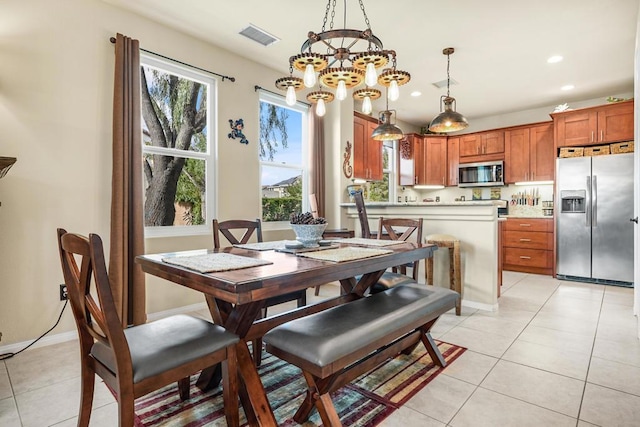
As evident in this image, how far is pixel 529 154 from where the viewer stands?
5652 millimetres

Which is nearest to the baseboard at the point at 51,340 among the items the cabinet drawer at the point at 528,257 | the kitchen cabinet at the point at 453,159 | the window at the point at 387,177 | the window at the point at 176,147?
the window at the point at 176,147

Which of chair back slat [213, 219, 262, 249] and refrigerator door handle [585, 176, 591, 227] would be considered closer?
chair back slat [213, 219, 262, 249]

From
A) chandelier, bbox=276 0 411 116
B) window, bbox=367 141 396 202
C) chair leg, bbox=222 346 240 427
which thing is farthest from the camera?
window, bbox=367 141 396 202

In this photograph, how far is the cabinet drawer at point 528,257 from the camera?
203 inches

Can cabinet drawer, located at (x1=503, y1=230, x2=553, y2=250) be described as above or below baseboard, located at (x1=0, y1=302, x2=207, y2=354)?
above

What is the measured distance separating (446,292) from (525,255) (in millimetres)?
3980

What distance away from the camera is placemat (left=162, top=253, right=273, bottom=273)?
1.46 meters

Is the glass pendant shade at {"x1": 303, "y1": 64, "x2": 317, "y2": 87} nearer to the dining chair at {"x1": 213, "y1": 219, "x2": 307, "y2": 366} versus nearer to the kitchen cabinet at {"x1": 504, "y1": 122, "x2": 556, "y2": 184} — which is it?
the dining chair at {"x1": 213, "y1": 219, "x2": 307, "y2": 366}

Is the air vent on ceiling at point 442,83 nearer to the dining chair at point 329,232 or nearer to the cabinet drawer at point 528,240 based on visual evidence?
the dining chair at point 329,232

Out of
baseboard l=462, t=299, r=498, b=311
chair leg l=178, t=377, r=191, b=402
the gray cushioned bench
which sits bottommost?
baseboard l=462, t=299, r=498, b=311

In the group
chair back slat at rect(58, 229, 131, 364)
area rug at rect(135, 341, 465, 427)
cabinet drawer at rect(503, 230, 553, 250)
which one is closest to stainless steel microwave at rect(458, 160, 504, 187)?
cabinet drawer at rect(503, 230, 553, 250)

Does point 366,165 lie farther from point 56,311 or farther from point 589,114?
point 56,311

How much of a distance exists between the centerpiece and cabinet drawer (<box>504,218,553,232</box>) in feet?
14.9

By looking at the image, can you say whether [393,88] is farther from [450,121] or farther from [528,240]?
[528,240]
